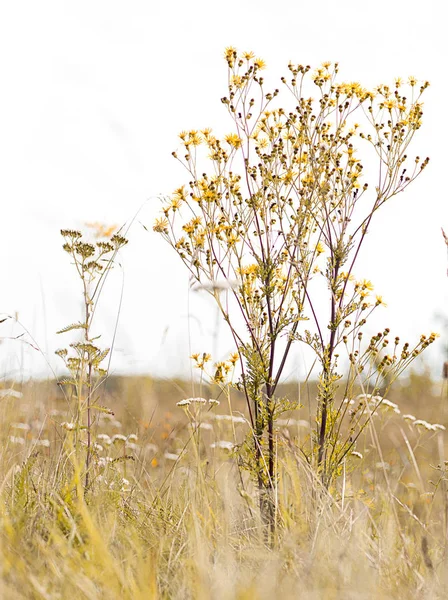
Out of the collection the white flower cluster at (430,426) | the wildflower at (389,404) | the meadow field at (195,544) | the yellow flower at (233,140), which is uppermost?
the yellow flower at (233,140)

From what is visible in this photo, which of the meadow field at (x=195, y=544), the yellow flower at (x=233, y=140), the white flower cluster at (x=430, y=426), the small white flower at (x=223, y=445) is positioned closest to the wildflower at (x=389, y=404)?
the white flower cluster at (x=430, y=426)

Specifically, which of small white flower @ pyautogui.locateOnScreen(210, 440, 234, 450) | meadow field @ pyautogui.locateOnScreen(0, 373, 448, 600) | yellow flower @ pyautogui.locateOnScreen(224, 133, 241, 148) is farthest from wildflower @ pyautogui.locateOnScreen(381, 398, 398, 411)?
yellow flower @ pyautogui.locateOnScreen(224, 133, 241, 148)

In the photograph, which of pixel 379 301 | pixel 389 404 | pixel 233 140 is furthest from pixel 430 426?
pixel 233 140

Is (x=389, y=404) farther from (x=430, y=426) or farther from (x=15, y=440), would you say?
(x=15, y=440)

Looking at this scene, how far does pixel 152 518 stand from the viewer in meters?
2.88

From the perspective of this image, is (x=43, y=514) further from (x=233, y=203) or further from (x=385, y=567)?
(x=233, y=203)

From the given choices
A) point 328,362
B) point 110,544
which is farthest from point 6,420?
point 328,362

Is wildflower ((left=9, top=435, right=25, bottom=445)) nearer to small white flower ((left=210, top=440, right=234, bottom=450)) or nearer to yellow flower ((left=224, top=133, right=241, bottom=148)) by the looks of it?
small white flower ((left=210, top=440, right=234, bottom=450))

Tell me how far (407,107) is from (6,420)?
2.62 m

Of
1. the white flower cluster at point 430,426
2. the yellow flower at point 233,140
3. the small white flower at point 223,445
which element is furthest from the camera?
the white flower cluster at point 430,426

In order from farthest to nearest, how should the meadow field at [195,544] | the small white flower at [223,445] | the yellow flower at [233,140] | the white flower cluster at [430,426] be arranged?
the white flower cluster at [430,426] < the small white flower at [223,445] < the yellow flower at [233,140] < the meadow field at [195,544]

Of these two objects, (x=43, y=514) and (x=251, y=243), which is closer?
(x=43, y=514)

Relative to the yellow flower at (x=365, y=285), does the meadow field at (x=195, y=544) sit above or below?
below

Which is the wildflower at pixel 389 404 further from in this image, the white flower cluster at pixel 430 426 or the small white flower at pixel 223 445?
the small white flower at pixel 223 445
